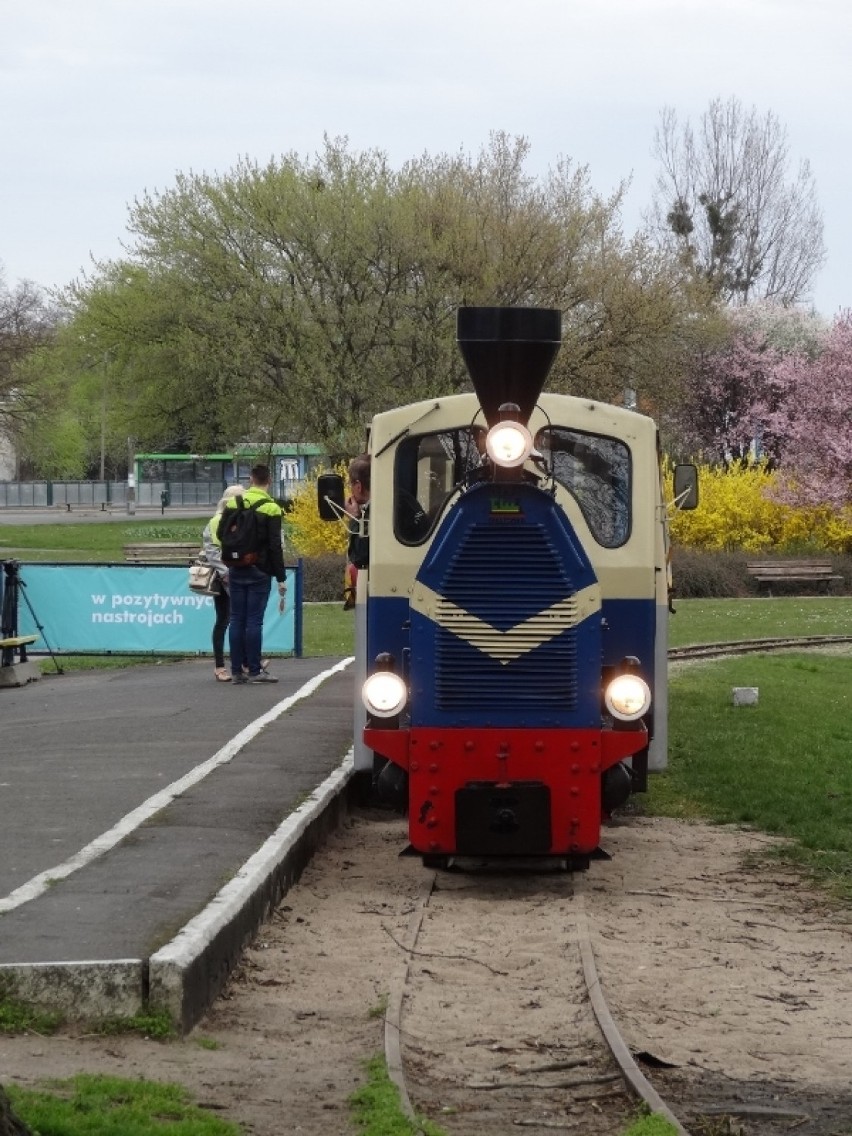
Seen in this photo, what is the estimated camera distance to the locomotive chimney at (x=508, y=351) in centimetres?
896

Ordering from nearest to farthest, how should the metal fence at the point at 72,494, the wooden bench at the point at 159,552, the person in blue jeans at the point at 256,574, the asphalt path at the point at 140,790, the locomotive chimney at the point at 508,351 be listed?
the asphalt path at the point at 140,790
the locomotive chimney at the point at 508,351
the person in blue jeans at the point at 256,574
the wooden bench at the point at 159,552
the metal fence at the point at 72,494

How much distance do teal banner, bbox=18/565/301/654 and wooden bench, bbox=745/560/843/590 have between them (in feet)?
68.2

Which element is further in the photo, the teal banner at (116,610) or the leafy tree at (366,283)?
the leafy tree at (366,283)

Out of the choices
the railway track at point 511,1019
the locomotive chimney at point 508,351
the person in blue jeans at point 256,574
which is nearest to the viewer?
the railway track at point 511,1019

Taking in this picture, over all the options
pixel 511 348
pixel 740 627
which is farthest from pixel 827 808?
pixel 740 627

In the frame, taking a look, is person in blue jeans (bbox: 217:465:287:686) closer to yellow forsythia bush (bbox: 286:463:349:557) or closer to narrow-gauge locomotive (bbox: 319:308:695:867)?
narrow-gauge locomotive (bbox: 319:308:695:867)

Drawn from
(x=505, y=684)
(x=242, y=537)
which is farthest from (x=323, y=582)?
(x=505, y=684)

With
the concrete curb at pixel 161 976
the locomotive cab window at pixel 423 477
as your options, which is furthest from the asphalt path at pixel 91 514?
the concrete curb at pixel 161 976

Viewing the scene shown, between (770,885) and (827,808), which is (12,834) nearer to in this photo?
(770,885)

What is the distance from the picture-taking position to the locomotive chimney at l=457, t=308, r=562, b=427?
896 cm

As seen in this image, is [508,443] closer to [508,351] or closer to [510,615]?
[508,351]

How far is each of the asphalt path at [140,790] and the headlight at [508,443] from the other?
2.45m

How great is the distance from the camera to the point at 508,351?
909 centimetres

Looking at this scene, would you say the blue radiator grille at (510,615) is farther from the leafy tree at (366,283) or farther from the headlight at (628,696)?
the leafy tree at (366,283)
